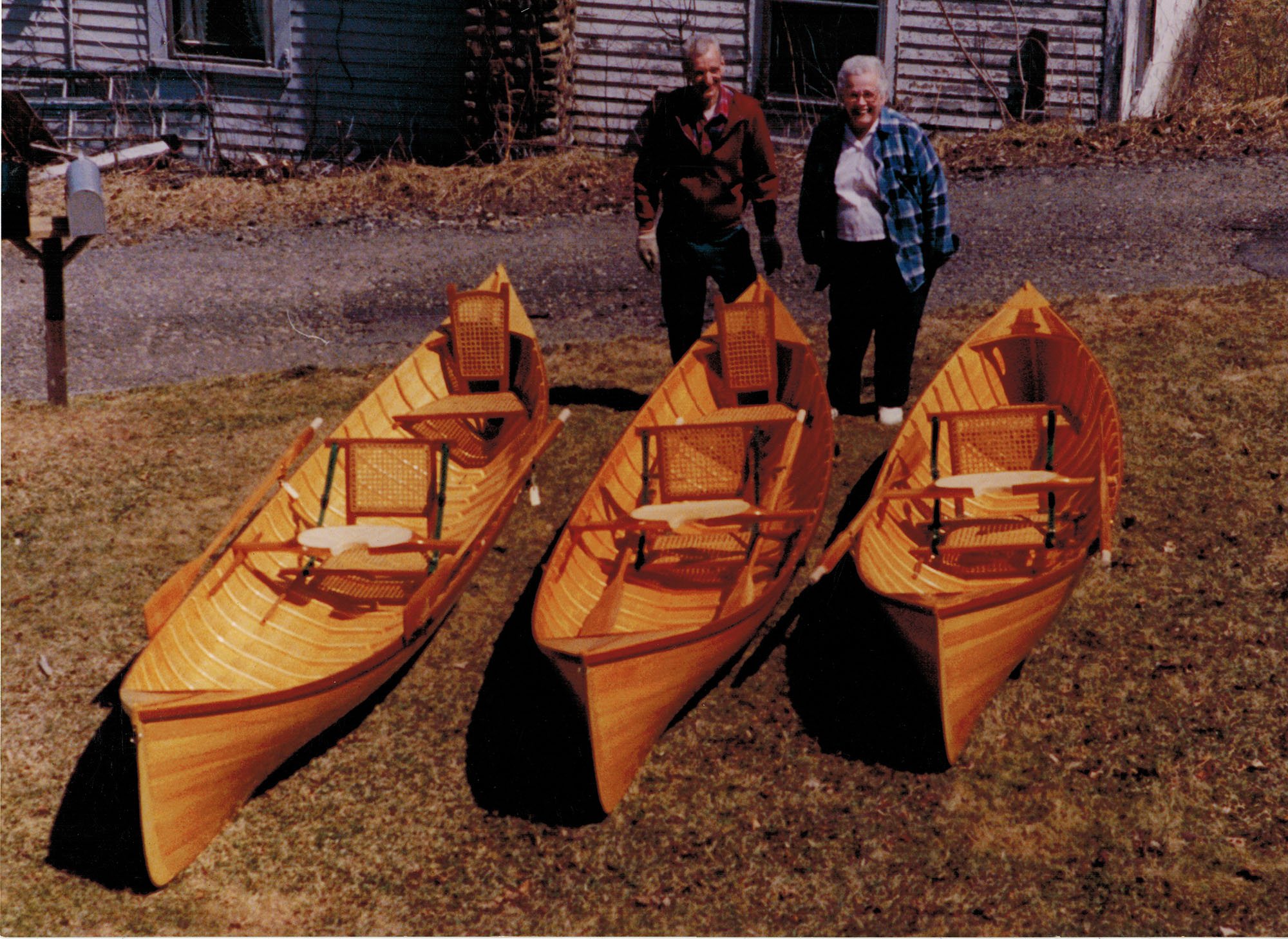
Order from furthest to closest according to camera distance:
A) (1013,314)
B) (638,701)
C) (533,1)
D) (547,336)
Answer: (533,1), (547,336), (1013,314), (638,701)

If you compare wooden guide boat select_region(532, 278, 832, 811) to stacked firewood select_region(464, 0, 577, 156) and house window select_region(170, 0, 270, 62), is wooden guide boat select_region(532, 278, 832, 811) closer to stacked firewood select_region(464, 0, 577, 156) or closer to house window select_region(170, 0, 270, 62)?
stacked firewood select_region(464, 0, 577, 156)

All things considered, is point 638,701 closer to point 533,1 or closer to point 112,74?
point 533,1

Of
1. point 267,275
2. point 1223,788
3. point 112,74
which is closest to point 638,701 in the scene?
point 1223,788

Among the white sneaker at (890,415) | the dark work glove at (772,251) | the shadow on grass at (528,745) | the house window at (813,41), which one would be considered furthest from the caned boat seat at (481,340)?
the house window at (813,41)

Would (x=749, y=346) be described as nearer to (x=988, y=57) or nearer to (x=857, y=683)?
(x=857, y=683)

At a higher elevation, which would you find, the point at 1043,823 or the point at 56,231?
the point at 56,231

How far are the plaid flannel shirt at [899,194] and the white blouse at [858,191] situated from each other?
4 cm

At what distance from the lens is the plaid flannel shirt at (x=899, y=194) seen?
26.1 ft

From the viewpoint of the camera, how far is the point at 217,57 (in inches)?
627

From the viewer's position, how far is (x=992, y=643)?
5.94 meters

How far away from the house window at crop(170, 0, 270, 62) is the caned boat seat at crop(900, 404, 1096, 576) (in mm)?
11591

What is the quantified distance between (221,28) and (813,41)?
24.3ft

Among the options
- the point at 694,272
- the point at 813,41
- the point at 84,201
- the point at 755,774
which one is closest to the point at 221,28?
the point at 813,41

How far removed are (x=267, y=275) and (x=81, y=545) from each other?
5508 mm
